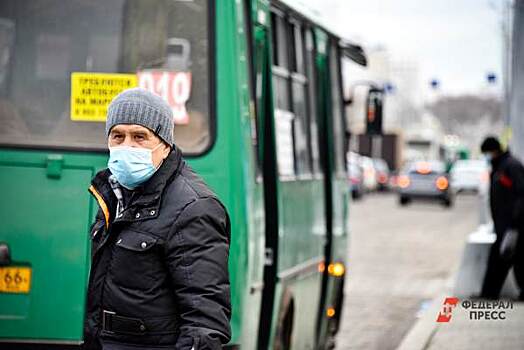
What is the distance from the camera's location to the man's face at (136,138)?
460 cm

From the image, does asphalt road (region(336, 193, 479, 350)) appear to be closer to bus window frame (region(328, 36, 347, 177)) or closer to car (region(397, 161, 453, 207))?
bus window frame (region(328, 36, 347, 177))

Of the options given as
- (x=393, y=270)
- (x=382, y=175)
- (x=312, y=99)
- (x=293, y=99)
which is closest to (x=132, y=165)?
(x=293, y=99)

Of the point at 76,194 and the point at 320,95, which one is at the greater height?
the point at 320,95

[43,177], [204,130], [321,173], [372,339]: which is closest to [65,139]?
[43,177]

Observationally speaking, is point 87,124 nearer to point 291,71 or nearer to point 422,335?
point 291,71

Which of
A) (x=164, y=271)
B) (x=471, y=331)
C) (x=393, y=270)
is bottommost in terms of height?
(x=393, y=270)

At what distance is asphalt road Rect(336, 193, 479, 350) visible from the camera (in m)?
14.0

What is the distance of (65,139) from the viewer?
7324 millimetres

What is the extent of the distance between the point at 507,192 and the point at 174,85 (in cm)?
745

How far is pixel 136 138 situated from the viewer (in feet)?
15.1

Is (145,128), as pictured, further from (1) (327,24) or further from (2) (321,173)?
(1) (327,24)

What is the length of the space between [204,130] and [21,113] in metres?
1.01

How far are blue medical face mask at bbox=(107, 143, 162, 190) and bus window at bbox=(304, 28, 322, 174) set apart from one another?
5.61 metres

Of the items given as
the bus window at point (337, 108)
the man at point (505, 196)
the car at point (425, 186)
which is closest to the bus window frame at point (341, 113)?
the bus window at point (337, 108)
